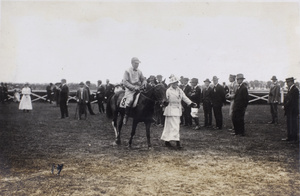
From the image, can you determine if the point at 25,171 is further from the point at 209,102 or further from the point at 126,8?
the point at 209,102

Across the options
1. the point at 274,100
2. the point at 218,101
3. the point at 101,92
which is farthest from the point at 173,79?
the point at 101,92

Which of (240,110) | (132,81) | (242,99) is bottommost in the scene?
(240,110)

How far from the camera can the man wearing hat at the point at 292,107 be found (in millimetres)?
8566

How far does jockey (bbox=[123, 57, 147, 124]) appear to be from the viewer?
8.01 metres

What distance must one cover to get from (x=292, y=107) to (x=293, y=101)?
20 centimetres

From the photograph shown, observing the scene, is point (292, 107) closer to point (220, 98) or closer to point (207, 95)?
point (220, 98)

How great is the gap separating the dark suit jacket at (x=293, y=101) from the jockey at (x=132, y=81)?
15.7ft

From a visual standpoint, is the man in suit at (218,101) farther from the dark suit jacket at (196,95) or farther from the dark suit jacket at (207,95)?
the dark suit jacket at (196,95)

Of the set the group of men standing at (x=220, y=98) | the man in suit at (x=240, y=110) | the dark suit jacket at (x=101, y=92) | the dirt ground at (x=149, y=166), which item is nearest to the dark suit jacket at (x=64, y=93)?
the dark suit jacket at (x=101, y=92)

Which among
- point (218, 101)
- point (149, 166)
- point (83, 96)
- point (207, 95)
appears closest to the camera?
point (149, 166)

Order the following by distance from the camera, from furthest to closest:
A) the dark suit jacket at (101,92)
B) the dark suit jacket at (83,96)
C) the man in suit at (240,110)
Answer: the dark suit jacket at (101,92), the dark suit jacket at (83,96), the man in suit at (240,110)

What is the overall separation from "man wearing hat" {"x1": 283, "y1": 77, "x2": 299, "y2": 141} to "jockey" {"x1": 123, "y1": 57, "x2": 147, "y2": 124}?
15.7 feet

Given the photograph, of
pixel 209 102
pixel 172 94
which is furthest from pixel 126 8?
pixel 209 102

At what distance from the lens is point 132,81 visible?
27.1 ft
